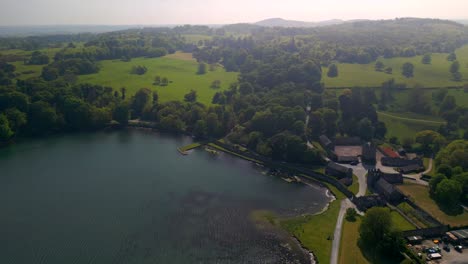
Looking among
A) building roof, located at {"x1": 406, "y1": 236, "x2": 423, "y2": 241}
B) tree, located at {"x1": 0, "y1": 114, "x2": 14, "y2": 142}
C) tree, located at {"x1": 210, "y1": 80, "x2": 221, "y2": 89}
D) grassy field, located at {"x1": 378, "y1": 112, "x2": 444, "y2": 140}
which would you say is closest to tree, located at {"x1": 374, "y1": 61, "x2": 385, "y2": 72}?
grassy field, located at {"x1": 378, "y1": 112, "x2": 444, "y2": 140}

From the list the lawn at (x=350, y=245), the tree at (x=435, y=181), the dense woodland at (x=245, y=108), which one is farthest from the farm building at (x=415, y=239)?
the dense woodland at (x=245, y=108)

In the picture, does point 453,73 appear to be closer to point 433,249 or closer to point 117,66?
point 433,249

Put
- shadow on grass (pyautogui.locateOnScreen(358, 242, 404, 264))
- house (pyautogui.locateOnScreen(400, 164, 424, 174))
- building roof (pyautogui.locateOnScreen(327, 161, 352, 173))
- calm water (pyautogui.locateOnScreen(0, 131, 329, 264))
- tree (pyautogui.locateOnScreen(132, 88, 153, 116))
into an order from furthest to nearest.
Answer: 1. tree (pyautogui.locateOnScreen(132, 88, 153, 116))
2. house (pyautogui.locateOnScreen(400, 164, 424, 174))
3. building roof (pyautogui.locateOnScreen(327, 161, 352, 173))
4. calm water (pyautogui.locateOnScreen(0, 131, 329, 264))
5. shadow on grass (pyautogui.locateOnScreen(358, 242, 404, 264))

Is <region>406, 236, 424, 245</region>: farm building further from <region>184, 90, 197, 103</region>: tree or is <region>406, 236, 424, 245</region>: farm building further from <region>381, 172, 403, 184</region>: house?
<region>184, 90, 197, 103</region>: tree

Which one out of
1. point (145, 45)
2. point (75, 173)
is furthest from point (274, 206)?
point (145, 45)

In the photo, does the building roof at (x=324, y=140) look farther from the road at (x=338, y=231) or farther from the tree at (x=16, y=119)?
the tree at (x=16, y=119)
